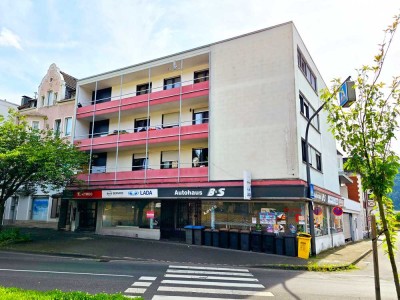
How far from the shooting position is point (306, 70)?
2136 centimetres

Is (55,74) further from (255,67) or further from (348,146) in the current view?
(348,146)

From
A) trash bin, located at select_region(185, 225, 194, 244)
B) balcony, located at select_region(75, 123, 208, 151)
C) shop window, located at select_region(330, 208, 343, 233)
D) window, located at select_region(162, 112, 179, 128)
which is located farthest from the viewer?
shop window, located at select_region(330, 208, 343, 233)

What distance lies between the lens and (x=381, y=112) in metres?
5.57

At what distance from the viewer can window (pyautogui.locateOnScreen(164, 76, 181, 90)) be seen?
22.6 meters

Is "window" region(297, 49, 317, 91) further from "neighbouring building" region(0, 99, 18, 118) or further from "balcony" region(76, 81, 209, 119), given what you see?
"neighbouring building" region(0, 99, 18, 118)

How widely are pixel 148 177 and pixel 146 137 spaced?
9.47ft

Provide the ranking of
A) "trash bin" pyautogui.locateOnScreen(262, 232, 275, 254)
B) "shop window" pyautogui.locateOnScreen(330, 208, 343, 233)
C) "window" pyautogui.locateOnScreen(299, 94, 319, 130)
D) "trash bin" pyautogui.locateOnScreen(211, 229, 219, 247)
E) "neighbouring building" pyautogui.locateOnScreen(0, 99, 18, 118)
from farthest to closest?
1. "neighbouring building" pyautogui.locateOnScreen(0, 99, 18, 118)
2. "shop window" pyautogui.locateOnScreen(330, 208, 343, 233)
3. "window" pyautogui.locateOnScreen(299, 94, 319, 130)
4. "trash bin" pyautogui.locateOnScreen(211, 229, 219, 247)
5. "trash bin" pyautogui.locateOnScreen(262, 232, 275, 254)

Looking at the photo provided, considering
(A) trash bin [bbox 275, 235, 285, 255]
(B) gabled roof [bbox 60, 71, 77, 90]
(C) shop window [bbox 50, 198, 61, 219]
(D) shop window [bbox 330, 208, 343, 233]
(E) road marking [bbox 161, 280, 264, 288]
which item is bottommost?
(E) road marking [bbox 161, 280, 264, 288]

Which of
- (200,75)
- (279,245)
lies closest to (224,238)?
(279,245)

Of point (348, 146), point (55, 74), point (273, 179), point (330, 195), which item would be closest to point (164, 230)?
point (273, 179)

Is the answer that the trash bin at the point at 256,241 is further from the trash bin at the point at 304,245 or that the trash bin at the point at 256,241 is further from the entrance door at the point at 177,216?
the entrance door at the point at 177,216

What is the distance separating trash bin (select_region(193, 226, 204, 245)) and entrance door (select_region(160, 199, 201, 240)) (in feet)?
4.04

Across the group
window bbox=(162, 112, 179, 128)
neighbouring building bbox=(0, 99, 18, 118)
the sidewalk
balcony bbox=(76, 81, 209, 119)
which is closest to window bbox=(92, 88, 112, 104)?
balcony bbox=(76, 81, 209, 119)

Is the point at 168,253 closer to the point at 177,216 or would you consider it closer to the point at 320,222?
the point at 177,216
